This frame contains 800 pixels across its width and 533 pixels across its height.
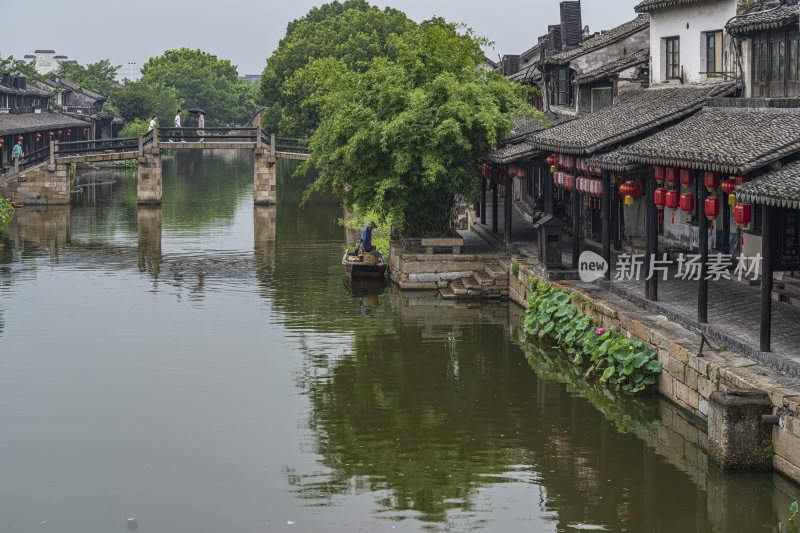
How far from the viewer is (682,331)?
19.8 meters

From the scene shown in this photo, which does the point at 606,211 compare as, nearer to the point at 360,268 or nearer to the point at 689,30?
the point at 689,30

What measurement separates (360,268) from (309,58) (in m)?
39.4

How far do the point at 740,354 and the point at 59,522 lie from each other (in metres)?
10.8

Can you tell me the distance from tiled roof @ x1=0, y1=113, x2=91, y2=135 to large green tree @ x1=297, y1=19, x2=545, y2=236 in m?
31.0

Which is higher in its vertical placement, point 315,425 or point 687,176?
point 687,176

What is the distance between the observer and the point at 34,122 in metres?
67.1

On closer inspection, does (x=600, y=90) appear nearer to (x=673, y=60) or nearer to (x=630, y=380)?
(x=673, y=60)

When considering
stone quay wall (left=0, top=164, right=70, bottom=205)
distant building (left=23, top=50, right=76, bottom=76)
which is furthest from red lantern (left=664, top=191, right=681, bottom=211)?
distant building (left=23, top=50, right=76, bottom=76)

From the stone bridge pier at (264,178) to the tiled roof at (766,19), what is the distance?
1449 inches

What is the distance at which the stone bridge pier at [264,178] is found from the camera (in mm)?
58719

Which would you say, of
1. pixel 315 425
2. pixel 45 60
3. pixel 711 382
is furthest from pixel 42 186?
pixel 45 60

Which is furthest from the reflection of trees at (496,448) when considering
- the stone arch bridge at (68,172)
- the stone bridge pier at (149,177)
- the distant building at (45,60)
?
the distant building at (45,60)

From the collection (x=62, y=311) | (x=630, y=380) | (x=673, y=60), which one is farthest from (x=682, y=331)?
(x=62, y=311)

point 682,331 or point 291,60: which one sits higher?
point 291,60
